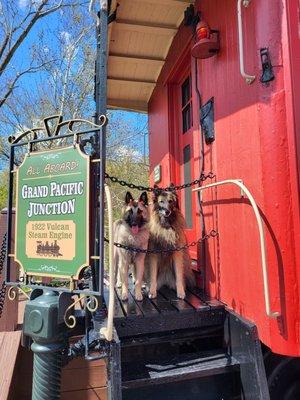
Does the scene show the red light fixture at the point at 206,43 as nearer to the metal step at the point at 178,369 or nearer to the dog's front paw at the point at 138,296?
the dog's front paw at the point at 138,296

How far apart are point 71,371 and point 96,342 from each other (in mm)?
1552

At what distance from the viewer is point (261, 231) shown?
2.34 meters

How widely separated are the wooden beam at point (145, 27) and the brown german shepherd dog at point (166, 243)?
2.43 metres

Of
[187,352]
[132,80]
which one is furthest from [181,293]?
[132,80]

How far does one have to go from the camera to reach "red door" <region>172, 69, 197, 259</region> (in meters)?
4.51

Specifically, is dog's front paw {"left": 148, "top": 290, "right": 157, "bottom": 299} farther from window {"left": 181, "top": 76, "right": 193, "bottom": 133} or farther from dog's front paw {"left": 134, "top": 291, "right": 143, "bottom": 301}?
window {"left": 181, "top": 76, "right": 193, "bottom": 133}

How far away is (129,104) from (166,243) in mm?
4180

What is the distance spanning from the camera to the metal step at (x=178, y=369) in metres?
2.48

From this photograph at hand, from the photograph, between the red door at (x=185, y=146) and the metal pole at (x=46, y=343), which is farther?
the red door at (x=185, y=146)

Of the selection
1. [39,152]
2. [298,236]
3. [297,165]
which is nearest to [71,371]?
[39,152]

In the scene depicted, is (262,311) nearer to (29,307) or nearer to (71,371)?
(29,307)

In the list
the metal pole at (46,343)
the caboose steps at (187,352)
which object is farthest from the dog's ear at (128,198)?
the metal pole at (46,343)

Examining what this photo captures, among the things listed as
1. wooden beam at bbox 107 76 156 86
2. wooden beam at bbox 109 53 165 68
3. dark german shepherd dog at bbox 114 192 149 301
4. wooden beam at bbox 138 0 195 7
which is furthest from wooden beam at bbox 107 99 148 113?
dark german shepherd dog at bbox 114 192 149 301

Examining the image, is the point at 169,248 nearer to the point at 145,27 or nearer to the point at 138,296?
the point at 138,296
